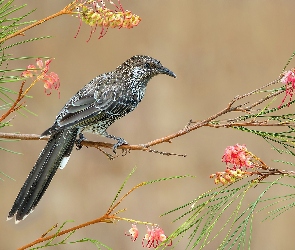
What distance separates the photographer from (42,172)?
0.86 meters

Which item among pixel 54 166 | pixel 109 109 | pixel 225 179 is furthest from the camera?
pixel 109 109

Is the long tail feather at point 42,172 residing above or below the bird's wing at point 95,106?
below

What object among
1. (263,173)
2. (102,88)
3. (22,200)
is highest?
(102,88)

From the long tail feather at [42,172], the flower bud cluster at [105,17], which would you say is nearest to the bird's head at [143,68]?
the long tail feather at [42,172]

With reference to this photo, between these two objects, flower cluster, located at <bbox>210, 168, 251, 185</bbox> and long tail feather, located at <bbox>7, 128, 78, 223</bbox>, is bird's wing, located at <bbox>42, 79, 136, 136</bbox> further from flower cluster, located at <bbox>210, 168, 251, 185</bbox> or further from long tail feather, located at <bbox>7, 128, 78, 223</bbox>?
flower cluster, located at <bbox>210, 168, 251, 185</bbox>

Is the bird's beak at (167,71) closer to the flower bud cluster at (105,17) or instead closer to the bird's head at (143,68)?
the bird's head at (143,68)

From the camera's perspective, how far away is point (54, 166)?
→ 2.88ft

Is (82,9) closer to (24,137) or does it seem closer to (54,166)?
(24,137)

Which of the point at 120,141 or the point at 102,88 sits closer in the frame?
the point at 120,141

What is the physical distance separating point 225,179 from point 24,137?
12.7 inches

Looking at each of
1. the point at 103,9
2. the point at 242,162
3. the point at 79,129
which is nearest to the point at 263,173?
the point at 242,162

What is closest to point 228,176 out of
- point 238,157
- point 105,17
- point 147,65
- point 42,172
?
point 238,157

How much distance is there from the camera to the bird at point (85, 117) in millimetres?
822

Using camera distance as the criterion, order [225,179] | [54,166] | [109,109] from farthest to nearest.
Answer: [109,109] → [54,166] → [225,179]
